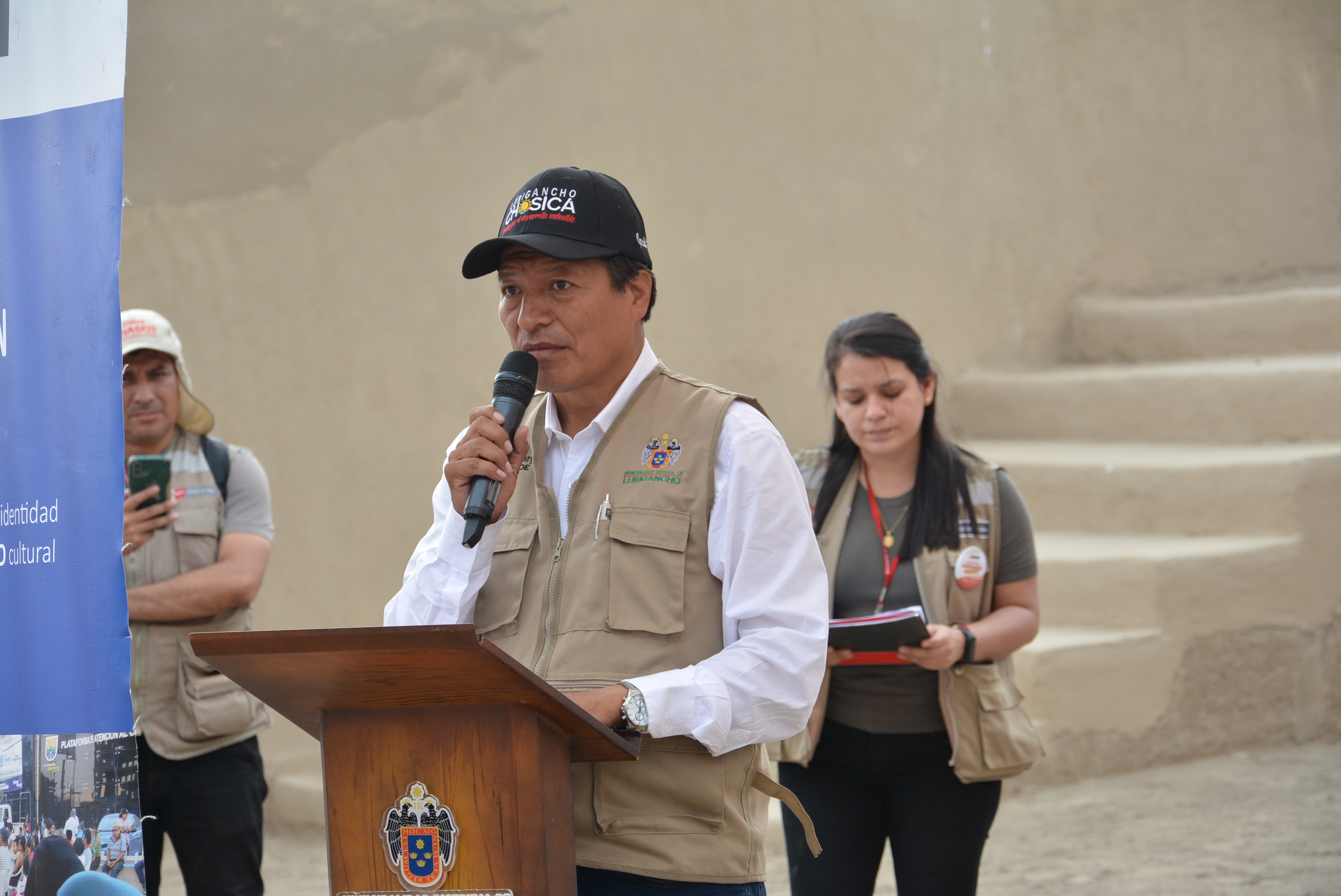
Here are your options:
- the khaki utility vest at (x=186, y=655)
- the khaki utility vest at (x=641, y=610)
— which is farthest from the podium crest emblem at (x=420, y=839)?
the khaki utility vest at (x=186, y=655)

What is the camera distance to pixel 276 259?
5852 mm

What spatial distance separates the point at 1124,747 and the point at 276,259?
14.9 ft

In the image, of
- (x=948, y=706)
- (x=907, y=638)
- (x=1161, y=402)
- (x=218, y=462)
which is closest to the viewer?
(x=907, y=638)

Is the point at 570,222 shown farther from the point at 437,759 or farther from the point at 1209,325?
the point at 1209,325

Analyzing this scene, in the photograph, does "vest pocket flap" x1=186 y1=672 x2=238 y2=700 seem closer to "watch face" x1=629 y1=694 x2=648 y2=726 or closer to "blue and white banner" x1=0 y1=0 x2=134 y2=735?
"blue and white banner" x1=0 y1=0 x2=134 y2=735

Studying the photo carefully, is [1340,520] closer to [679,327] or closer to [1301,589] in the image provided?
[1301,589]

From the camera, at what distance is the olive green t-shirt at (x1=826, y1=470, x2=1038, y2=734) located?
3.00 meters

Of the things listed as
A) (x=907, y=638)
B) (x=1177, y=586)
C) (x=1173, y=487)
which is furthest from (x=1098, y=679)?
(x=907, y=638)

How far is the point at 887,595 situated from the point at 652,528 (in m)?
1.28

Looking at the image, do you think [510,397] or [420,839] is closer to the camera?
[420,839]

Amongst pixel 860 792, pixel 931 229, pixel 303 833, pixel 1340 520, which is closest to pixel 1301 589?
pixel 1340 520

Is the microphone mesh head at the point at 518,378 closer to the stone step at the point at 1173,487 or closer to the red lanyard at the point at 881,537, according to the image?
the red lanyard at the point at 881,537

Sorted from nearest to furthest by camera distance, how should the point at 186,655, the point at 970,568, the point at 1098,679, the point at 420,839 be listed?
the point at 420,839, the point at 970,568, the point at 186,655, the point at 1098,679

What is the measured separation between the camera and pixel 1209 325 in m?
8.26
